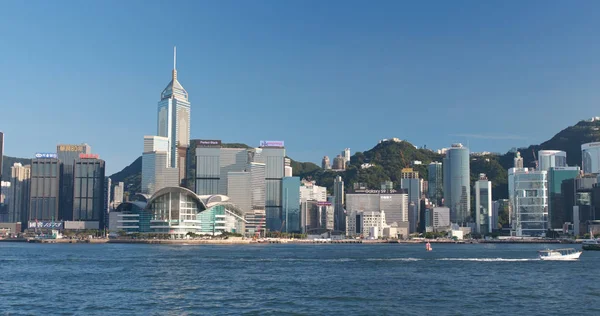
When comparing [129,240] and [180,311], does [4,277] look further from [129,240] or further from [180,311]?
[129,240]

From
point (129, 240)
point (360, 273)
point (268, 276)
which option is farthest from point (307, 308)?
point (129, 240)

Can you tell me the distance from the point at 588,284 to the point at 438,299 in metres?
19.0

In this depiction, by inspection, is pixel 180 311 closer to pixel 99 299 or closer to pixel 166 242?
pixel 99 299

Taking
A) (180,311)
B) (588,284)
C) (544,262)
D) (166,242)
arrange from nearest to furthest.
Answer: (180,311), (588,284), (544,262), (166,242)

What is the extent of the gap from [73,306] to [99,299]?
3.38 m

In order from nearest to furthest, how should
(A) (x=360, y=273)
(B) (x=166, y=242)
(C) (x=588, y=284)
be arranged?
(C) (x=588, y=284), (A) (x=360, y=273), (B) (x=166, y=242)

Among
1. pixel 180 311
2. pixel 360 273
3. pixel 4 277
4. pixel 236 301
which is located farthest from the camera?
pixel 360 273

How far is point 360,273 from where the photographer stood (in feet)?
238

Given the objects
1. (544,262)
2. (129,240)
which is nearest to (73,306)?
(544,262)

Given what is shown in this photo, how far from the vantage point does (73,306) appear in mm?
46688

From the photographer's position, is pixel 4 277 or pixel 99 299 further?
pixel 4 277

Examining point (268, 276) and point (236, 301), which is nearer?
point (236, 301)

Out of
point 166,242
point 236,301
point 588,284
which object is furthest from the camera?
point 166,242

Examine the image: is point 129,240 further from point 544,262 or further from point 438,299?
point 438,299
